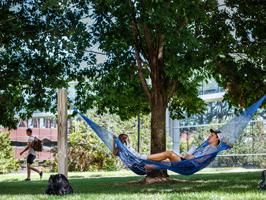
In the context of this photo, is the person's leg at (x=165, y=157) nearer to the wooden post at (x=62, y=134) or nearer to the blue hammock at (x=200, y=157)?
the blue hammock at (x=200, y=157)

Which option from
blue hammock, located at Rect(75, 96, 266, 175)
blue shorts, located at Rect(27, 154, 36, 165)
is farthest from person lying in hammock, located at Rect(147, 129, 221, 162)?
blue shorts, located at Rect(27, 154, 36, 165)

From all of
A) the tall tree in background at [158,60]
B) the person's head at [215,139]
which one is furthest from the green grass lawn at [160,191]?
the tall tree in background at [158,60]

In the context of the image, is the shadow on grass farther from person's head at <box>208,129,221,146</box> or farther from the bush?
the bush

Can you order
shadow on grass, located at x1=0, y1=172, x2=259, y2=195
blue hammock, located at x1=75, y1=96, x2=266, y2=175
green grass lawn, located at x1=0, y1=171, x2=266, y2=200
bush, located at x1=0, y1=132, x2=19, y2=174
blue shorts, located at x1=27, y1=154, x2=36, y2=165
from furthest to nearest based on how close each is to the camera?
bush, located at x1=0, y1=132, x2=19, y2=174 < blue shorts, located at x1=27, y1=154, x2=36, y2=165 < blue hammock, located at x1=75, y1=96, x2=266, y2=175 < shadow on grass, located at x1=0, y1=172, x2=259, y2=195 < green grass lawn, located at x1=0, y1=171, x2=266, y2=200

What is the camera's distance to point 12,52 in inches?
440

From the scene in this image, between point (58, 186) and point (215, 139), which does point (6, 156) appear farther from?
point (58, 186)

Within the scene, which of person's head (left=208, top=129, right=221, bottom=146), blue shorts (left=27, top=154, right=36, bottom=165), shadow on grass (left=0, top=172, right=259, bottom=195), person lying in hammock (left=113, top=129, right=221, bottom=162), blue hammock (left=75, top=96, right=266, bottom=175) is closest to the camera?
shadow on grass (left=0, top=172, right=259, bottom=195)

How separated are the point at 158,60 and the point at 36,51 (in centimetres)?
260

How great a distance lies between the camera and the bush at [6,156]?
23188 mm

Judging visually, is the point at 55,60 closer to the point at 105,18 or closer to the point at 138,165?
the point at 105,18

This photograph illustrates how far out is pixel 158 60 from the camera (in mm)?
11156

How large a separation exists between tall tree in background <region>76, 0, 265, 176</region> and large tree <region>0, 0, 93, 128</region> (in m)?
0.50

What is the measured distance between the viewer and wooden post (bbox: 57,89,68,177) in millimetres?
8273

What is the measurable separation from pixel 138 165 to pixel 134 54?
2.94 m
